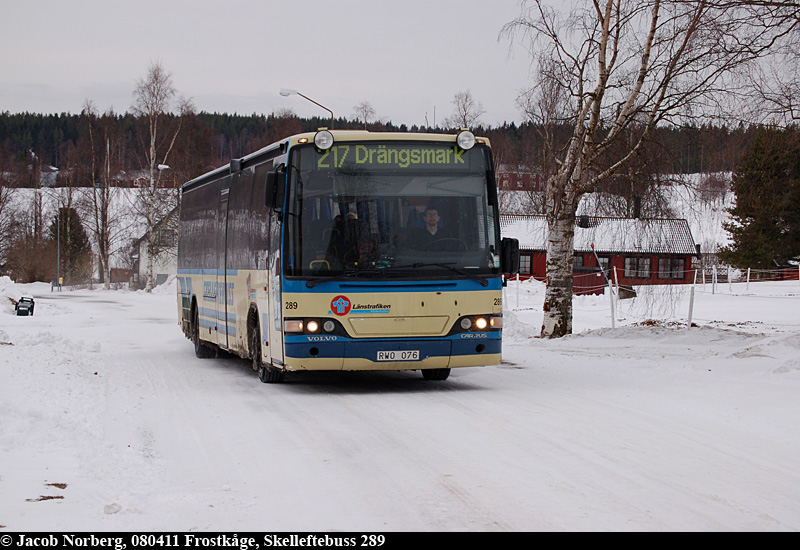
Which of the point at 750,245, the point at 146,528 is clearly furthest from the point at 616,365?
the point at 750,245

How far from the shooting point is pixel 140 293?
67.0 m

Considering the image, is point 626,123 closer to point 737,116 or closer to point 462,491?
point 737,116

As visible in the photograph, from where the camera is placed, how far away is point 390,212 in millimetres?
12398

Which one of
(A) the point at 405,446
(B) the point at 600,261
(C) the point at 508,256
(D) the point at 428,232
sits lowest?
(A) the point at 405,446

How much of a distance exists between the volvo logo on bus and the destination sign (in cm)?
170

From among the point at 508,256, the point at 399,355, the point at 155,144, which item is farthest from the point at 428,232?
the point at 155,144

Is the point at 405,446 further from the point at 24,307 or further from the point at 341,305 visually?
the point at 24,307

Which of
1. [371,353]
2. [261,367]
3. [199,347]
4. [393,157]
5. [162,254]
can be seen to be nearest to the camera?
[371,353]

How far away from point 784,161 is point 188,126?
5881 centimetres

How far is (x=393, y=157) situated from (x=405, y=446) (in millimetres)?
5078

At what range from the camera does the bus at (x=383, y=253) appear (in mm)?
12266

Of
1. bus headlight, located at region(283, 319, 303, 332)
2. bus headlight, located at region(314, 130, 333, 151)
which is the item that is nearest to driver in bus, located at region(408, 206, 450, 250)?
bus headlight, located at region(314, 130, 333, 151)

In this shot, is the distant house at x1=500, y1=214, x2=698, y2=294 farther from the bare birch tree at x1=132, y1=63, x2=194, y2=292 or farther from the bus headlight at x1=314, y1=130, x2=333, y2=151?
the bus headlight at x1=314, y1=130, x2=333, y2=151

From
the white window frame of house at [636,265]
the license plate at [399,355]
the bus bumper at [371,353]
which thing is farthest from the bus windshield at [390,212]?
the white window frame of house at [636,265]
